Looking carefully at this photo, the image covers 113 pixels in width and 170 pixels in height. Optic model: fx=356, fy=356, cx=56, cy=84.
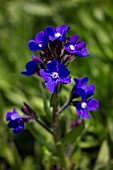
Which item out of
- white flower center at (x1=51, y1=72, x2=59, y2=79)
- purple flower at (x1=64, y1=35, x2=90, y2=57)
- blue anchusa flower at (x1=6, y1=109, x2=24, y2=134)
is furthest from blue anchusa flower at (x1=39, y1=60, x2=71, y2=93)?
blue anchusa flower at (x1=6, y1=109, x2=24, y2=134)

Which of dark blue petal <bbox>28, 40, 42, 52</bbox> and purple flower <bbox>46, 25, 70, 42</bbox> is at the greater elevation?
purple flower <bbox>46, 25, 70, 42</bbox>

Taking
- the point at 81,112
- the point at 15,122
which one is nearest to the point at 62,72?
the point at 81,112

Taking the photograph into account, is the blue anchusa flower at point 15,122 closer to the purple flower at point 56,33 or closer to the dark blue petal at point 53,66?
the dark blue petal at point 53,66

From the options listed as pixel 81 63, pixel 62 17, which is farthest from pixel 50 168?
pixel 62 17

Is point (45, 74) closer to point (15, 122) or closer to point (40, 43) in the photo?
point (40, 43)

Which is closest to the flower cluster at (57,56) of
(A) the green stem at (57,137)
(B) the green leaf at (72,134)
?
(A) the green stem at (57,137)

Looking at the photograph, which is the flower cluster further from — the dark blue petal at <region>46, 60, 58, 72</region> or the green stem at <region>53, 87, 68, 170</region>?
the green stem at <region>53, 87, 68, 170</region>
